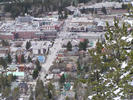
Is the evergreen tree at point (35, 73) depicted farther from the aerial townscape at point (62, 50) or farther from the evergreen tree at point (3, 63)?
the evergreen tree at point (3, 63)

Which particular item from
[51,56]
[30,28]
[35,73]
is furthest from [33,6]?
[35,73]

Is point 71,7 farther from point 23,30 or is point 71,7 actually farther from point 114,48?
point 114,48

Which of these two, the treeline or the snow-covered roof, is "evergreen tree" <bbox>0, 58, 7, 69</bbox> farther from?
the snow-covered roof

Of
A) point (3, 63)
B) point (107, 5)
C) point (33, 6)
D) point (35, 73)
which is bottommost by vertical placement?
point (35, 73)

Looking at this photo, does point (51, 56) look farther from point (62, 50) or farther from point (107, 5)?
point (107, 5)

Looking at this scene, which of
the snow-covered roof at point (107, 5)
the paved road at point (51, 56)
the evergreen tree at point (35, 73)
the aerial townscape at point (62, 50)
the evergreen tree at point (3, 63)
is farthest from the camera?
the snow-covered roof at point (107, 5)

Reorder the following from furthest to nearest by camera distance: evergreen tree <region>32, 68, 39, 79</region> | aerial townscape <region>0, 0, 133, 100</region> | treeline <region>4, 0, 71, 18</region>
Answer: treeline <region>4, 0, 71, 18</region>
evergreen tree <region>32, 68, 39, 79</region>
aerial townscape <region>0, 0, 133, 100</region>

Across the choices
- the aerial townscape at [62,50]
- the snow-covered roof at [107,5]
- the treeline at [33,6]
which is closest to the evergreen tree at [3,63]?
the aerial townscape at [62,50]

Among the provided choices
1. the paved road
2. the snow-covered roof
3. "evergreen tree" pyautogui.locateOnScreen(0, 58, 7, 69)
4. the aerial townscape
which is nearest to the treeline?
the aerial townscape
